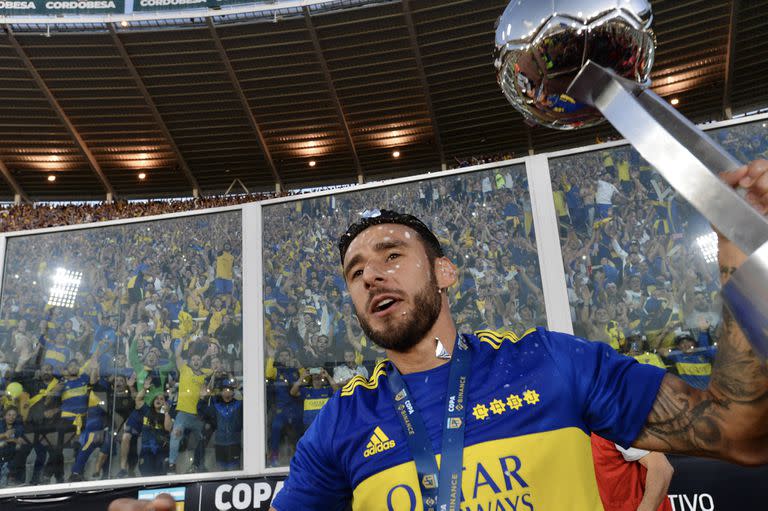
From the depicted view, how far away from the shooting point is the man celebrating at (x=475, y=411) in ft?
3.90

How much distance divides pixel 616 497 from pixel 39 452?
184 inches

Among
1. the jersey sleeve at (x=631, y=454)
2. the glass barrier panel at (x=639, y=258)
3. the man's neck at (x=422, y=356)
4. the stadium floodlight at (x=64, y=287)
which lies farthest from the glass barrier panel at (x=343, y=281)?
A: the man's neck at (x=422, y=356)

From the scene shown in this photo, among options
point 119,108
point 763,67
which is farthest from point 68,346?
point 763,67

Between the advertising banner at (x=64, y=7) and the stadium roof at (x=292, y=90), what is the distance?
14.2 inches

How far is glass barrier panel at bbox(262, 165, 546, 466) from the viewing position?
448cm

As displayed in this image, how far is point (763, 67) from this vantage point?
15719 millimetres

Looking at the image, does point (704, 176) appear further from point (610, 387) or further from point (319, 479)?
point (319, 479)

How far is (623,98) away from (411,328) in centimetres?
100

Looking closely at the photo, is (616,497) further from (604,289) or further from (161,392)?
(161,392)

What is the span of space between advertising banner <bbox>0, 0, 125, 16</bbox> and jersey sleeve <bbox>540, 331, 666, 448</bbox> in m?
16.3

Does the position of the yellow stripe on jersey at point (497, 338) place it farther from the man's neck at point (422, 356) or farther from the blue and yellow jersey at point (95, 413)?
the blue and yellow jersey at point (95, 413)

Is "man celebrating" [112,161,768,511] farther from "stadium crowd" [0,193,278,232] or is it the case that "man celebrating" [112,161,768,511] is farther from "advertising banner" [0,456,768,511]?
"stadium crowd" [0,193,278,232]

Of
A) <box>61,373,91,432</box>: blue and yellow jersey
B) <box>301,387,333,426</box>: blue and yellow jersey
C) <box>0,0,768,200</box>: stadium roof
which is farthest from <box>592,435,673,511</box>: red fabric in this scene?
<box>0,0,768,200</box>: stadium roof

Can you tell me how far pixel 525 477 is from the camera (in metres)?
1.24
